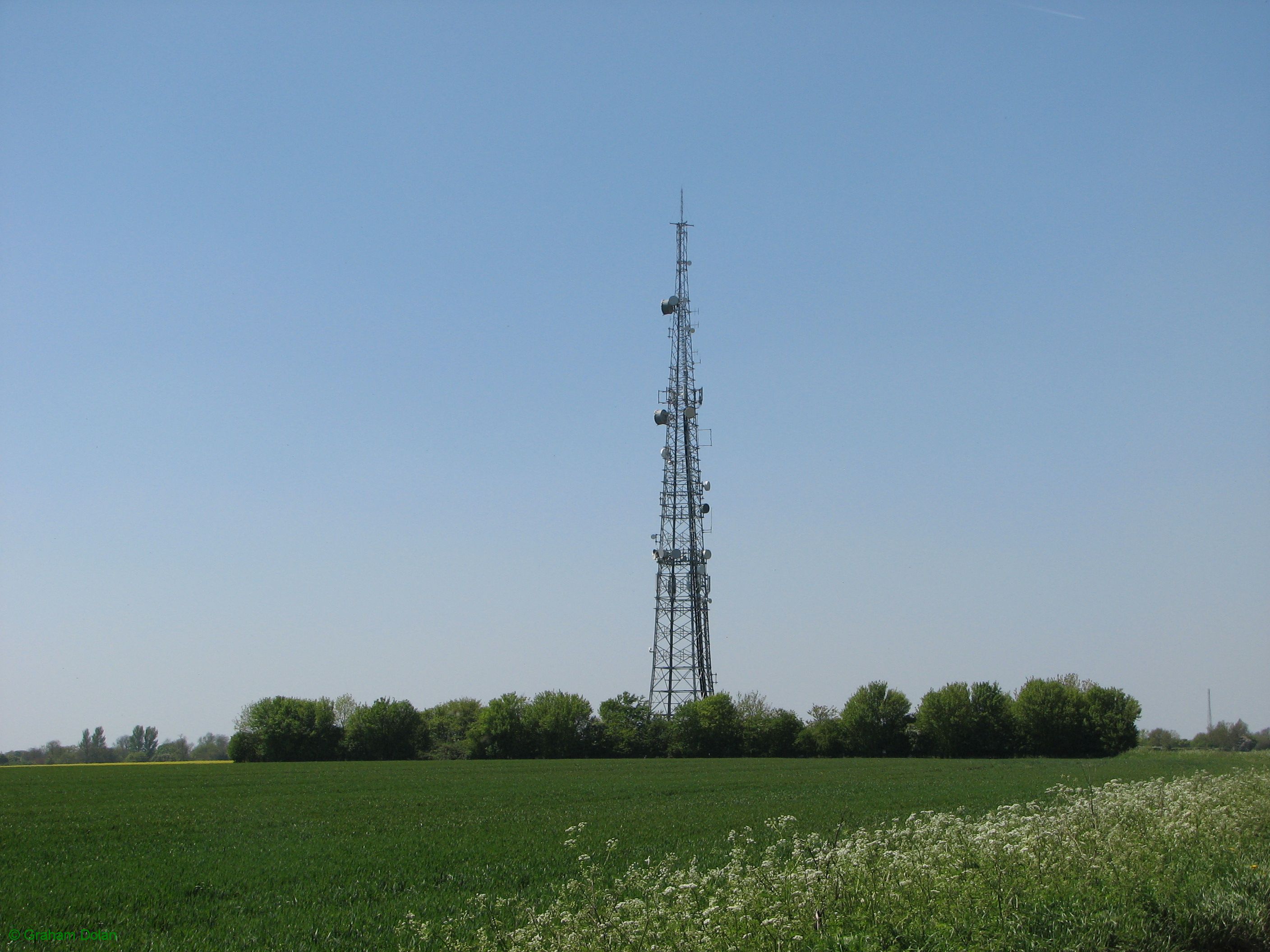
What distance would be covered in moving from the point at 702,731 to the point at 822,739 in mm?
12032

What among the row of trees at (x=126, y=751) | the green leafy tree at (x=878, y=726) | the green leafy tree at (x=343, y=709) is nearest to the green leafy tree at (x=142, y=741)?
the row of trees at (x=126, y=751)

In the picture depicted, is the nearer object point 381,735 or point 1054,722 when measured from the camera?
point 1054,722

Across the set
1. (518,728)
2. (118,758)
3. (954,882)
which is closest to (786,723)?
(518,728)

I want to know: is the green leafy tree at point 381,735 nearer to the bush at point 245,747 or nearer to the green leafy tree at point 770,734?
the bush at point 245,747

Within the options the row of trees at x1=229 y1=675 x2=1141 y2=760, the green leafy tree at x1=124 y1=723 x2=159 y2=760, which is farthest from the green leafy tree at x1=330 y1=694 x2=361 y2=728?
the green leafy tree at x1=124 y1=723 x2=159 y2=760

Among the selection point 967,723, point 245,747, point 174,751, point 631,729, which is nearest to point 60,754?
point 174,751

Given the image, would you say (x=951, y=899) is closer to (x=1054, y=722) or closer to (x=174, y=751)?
(x=1054, y=722)

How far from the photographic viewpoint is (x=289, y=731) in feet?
305

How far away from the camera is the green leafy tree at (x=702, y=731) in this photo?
3349 inches

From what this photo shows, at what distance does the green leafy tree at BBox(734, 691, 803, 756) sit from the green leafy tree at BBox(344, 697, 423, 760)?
1414 inches

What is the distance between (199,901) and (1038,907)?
499 inches

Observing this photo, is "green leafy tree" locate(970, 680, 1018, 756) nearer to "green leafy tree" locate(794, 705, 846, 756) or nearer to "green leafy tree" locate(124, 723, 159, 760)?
"green leafy tree" locate(794, 705, 846, 756)

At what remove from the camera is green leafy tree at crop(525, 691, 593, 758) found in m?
91.0

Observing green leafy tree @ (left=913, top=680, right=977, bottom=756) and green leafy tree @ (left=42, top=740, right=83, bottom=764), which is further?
green leafy tree @ (left=42, top=740, right=83, bottom=764)
